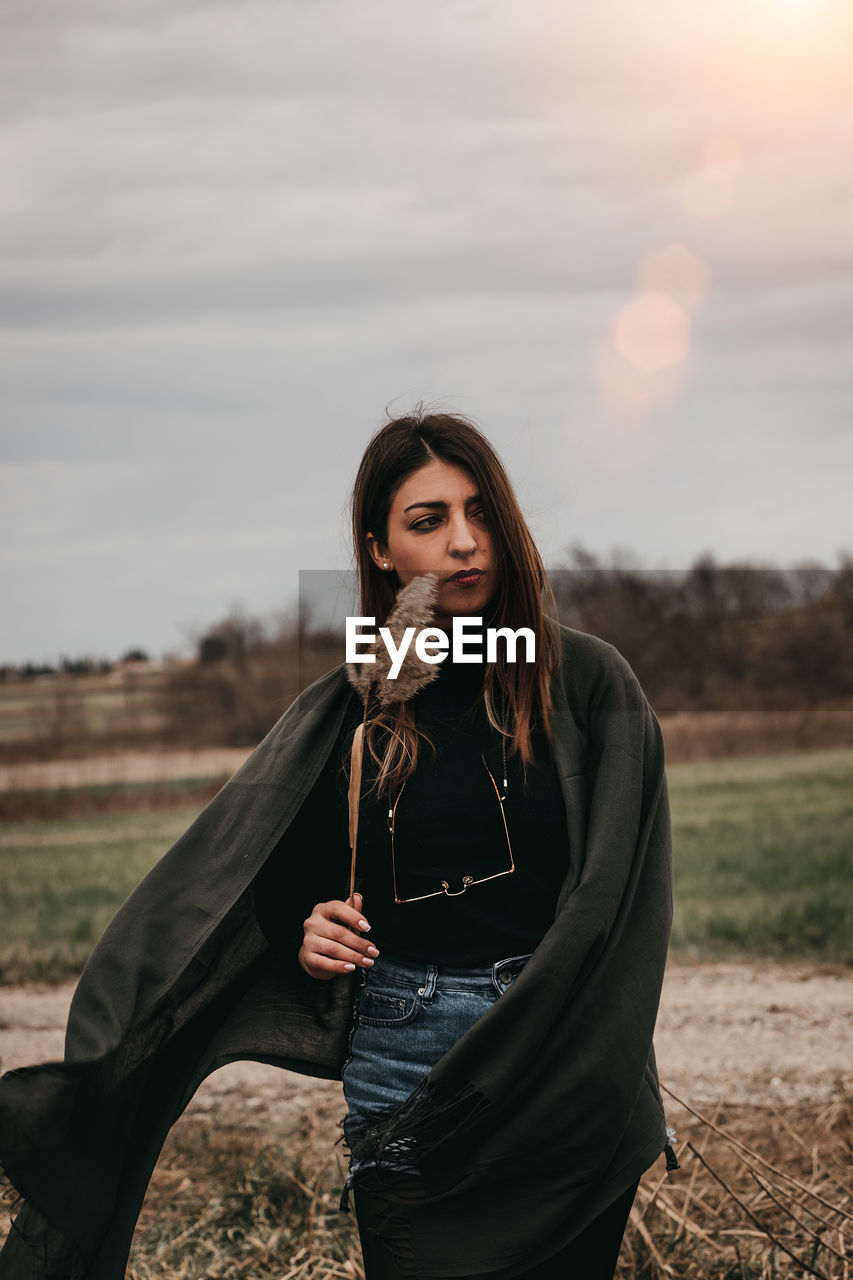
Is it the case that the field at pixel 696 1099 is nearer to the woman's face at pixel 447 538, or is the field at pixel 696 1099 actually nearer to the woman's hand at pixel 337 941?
the woman's hand at pixel 337 941

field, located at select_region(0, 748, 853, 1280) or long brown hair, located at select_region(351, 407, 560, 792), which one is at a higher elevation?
long brown hair, located at select_region(351, 407, 560, 792)

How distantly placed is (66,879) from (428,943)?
1318cm

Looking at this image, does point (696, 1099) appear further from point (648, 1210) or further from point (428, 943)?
point (428, 943)

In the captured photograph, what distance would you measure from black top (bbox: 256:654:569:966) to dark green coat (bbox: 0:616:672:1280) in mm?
72

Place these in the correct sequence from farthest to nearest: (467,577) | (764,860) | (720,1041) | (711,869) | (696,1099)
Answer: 1. (764,860)
2. (711,869)
3. (720,1041)
4. (696,1099)
5. (467,577)

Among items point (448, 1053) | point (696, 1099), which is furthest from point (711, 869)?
point (448, 1053)

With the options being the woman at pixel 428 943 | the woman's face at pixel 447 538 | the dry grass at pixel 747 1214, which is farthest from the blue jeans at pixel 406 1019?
the dry grass at pixel 747 1214

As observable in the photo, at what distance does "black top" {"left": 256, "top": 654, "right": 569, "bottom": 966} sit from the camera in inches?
90.1

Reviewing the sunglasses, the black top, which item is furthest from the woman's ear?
the sunglasses

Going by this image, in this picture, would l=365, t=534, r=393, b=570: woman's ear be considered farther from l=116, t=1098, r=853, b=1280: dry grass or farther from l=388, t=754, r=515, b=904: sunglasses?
l=116, t=1098, r=853, b=1280: dry grass

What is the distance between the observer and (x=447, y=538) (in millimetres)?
2465

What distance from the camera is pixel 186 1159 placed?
5375 mm

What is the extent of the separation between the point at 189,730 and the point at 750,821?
1426 centimetres

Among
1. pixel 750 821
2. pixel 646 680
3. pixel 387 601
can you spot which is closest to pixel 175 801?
pixel 646 680
